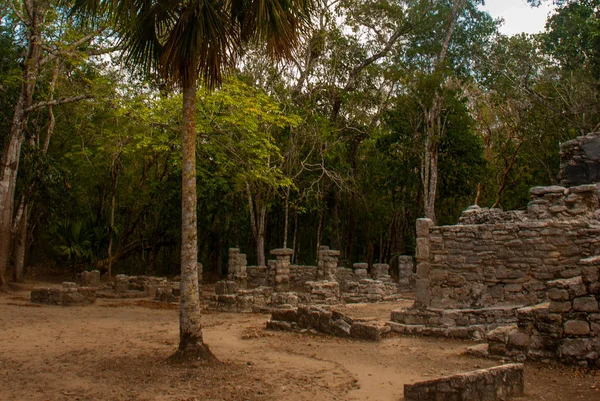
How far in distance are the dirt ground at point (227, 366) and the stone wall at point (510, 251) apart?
4.62 feet

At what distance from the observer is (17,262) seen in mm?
19469

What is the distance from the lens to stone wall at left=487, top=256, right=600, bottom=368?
21.7 ft

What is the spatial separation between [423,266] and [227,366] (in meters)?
5.02

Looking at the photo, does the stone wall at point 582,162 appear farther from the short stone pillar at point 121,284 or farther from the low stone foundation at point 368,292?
the short stone pillar at point 121,284

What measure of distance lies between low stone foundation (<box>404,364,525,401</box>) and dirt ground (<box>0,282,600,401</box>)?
26 centimetres

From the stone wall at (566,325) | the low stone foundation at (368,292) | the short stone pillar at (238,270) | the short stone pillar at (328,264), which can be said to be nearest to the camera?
the stone wall at (566,325)

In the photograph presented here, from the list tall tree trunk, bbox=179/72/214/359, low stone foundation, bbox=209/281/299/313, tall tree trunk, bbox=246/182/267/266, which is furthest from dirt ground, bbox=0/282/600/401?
tall tree trunk, bbox=246/182/267/266

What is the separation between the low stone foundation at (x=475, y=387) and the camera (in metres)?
5.29

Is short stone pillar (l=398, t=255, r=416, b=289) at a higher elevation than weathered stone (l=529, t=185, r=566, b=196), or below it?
below

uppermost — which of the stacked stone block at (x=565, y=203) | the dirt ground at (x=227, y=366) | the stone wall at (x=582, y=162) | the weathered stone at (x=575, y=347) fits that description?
the stone wall at (x=582, y=162)

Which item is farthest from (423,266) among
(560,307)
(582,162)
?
(582,162)

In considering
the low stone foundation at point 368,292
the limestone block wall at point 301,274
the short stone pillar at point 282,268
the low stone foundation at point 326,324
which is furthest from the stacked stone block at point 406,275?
the low stone foundation at point 326,324

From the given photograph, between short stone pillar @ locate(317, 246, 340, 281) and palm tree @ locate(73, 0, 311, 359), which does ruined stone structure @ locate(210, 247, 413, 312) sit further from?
palm tree @ locate(73, 0, 311, 359)

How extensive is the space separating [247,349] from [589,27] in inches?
831
